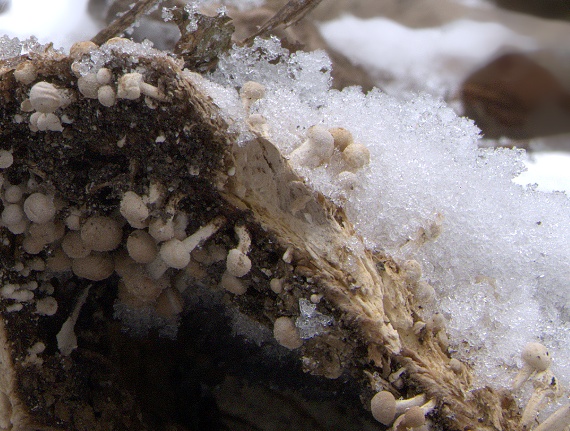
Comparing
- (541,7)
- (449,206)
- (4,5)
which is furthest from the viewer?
(541,7)

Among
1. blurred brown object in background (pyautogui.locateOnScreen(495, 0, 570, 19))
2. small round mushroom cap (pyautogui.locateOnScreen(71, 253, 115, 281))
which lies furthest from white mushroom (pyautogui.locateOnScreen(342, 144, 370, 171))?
blurred brown object in background (pyautogui.locateOnScreen(495, 0, 570, 19))

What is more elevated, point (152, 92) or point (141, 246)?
point (152, 92)

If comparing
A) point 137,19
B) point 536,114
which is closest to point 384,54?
point 536,114

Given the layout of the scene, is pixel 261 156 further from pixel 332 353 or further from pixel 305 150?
pixel 332 353

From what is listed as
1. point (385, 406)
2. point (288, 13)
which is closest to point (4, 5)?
point (288, 13)

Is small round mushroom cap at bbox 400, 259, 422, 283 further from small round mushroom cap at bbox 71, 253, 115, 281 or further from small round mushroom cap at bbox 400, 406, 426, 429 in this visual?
small round mushroom cap at bbox 71, 253, 115, 281

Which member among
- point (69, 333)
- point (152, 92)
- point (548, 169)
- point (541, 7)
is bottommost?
point (548, 169)

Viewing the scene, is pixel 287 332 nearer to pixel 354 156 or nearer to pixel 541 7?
pixel 354 156
